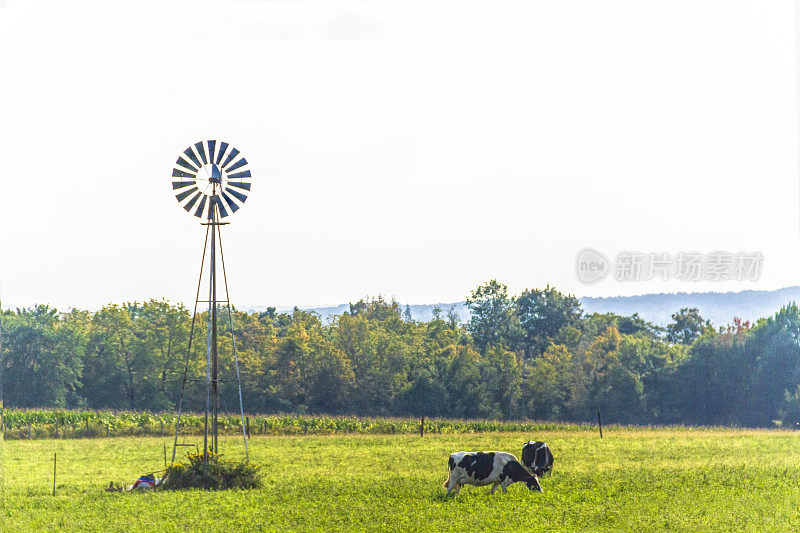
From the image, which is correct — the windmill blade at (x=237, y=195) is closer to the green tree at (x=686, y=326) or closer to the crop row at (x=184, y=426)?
the crop row at (x=184, y=426)

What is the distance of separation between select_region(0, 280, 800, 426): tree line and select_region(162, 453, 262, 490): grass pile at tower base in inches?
2020

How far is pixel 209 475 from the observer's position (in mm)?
26641

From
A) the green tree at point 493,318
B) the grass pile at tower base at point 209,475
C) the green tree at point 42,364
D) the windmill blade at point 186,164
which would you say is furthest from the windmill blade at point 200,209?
the green tree at point 493,318

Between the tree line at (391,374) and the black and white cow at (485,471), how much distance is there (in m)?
55.8

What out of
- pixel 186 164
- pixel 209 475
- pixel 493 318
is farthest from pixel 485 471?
pixel 493 318

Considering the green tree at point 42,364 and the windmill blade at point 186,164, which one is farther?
the green tree at point 42,364

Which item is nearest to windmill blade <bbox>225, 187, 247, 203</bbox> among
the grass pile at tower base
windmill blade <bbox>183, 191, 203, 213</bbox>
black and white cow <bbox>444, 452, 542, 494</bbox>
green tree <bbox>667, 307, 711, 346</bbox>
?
windmill blade <bbox>183, 191, 203, 213</bbox>

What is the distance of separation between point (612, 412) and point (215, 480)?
204ft

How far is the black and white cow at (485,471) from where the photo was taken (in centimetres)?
2425

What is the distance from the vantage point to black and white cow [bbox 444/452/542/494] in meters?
24.2

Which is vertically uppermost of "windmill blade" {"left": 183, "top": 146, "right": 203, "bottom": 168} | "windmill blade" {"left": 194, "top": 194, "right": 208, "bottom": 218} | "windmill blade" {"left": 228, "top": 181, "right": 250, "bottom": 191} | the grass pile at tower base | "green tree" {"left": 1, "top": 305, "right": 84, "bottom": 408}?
"windmill blade" {"left": 183, "top": 146, "right": 203, "bottom": 168}

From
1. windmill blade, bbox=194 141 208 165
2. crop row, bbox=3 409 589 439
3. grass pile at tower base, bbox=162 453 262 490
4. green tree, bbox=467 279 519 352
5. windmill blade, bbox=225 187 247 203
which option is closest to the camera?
grass pile at tower base, bbox=162 453 262 490

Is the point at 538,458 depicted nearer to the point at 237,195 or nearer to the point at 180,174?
the point at 237,195

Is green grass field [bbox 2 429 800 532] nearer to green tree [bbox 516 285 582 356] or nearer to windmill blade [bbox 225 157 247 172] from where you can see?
windmill blade [bbox 225 157 247 172]
